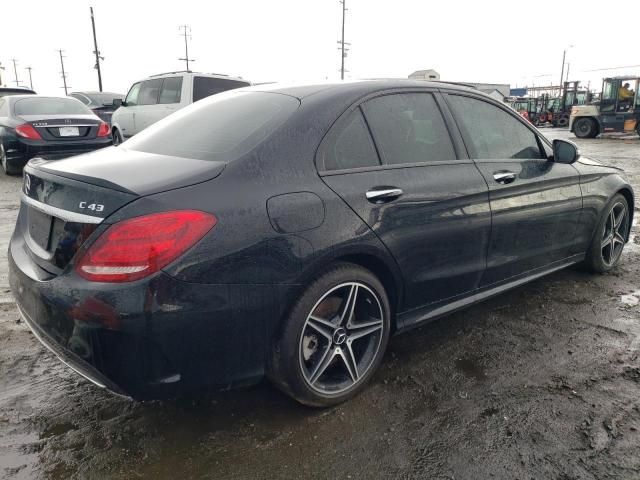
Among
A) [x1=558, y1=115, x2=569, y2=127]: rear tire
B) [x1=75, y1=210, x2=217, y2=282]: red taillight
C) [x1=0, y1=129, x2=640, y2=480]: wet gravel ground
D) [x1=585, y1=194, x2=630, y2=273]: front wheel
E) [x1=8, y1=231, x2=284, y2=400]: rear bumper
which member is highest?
[x1=75, y1=210, x2=217, y2=282]: red taillight

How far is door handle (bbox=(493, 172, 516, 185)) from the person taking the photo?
3.14 m

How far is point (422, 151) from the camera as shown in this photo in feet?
9.34

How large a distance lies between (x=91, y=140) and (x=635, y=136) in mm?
25091

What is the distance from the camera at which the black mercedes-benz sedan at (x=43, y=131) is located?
8.85m

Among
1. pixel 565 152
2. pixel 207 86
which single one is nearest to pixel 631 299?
pixel 565 152

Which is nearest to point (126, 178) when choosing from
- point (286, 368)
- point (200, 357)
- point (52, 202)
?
point (52, 202)

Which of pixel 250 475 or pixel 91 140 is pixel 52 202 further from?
pixel 91 140

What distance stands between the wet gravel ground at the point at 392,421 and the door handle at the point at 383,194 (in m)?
1.02

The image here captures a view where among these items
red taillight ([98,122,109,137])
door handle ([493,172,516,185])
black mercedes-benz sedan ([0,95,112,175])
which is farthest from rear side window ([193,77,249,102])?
door handle ([493,172,516,185])

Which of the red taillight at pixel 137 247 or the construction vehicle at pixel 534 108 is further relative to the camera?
the construction vehicle at pixel 534 108

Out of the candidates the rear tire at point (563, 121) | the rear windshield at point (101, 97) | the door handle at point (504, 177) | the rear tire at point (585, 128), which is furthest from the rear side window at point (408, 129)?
the rear tire at point (563, 121)

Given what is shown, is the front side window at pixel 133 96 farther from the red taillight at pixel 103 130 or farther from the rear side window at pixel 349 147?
the rear side window at pixel 349 147

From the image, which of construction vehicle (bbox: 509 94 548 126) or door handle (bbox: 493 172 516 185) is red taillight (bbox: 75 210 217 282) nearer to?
door handle (bbox: 493 172 516 185)

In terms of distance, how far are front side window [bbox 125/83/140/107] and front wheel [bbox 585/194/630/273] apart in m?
10.2
